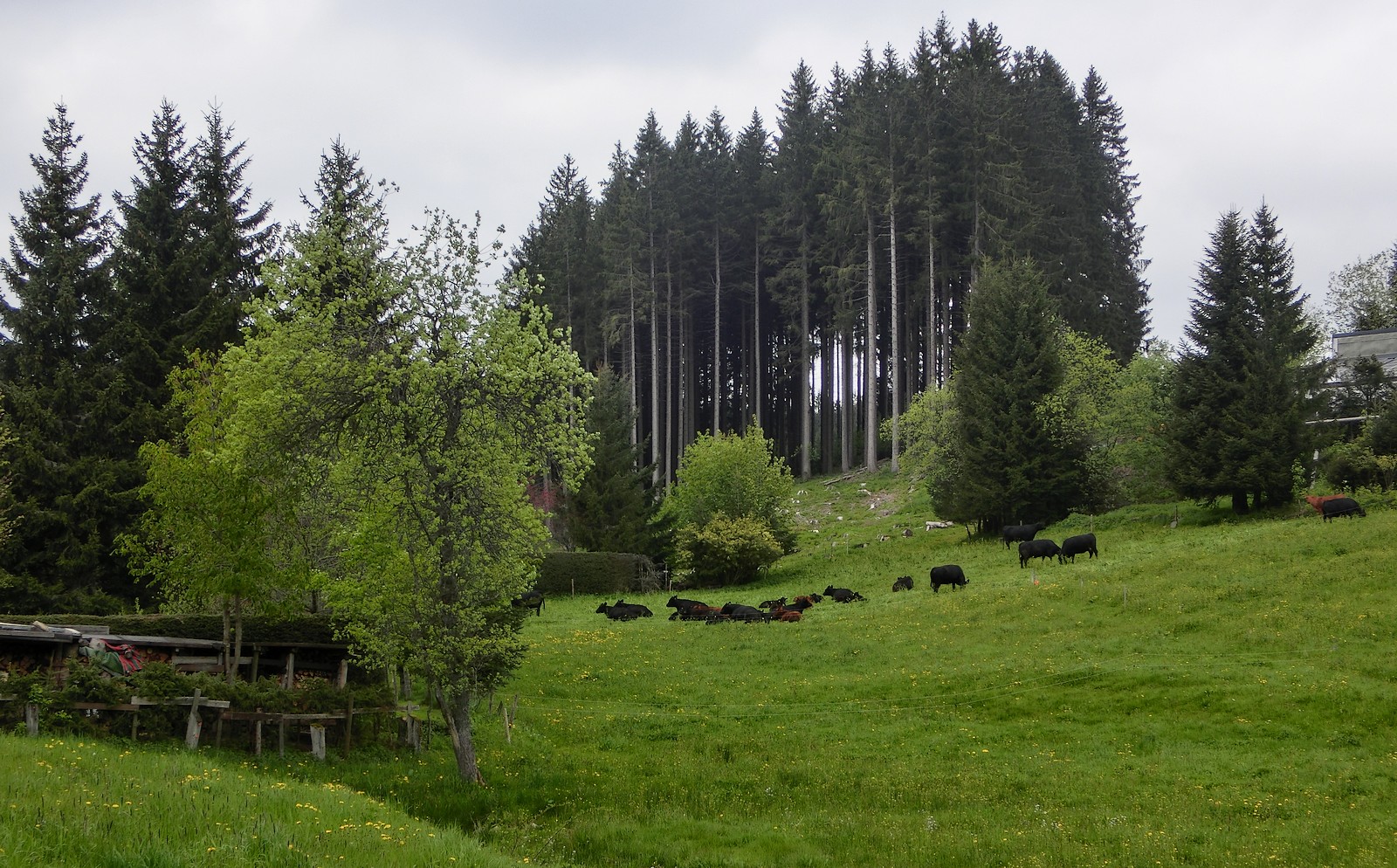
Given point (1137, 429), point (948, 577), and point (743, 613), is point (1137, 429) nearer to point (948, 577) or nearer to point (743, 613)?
point (948, 577)

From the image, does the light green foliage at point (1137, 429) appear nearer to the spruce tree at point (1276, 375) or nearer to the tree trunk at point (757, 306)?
the spruce tree at point (1276, 375)

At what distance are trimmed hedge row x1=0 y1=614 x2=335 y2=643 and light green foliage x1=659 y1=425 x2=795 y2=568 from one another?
27841mm

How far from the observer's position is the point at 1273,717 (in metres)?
21.3

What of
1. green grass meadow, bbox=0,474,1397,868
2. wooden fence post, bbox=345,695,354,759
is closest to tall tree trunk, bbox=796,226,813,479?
green grass meadow, bbox=0,474,1397,868

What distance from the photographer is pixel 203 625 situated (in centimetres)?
2438

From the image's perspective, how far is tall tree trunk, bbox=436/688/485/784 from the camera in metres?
19.5

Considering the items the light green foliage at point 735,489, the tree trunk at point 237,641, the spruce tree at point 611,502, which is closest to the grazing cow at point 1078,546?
the light green foliage at point 735,489

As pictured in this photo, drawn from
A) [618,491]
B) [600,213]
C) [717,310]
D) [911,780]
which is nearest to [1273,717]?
[911,780]

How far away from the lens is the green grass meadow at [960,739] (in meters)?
15.3

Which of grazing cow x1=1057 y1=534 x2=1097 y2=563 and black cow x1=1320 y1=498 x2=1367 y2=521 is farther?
grazing cow x1=1057 y1=534 x2=1097 y2=563

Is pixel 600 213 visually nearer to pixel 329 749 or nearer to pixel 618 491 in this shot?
pixel 618 491

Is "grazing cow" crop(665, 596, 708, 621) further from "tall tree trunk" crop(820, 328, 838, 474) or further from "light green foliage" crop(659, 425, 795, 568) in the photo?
"tall tree trunk" crop(820, 328, 838, 474)

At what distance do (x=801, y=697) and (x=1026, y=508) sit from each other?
96.9 feet

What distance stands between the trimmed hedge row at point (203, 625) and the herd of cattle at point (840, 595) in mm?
12909
